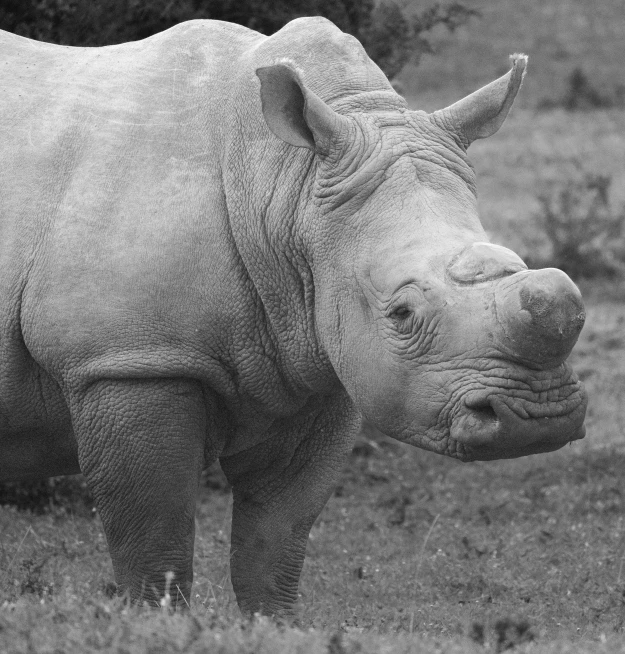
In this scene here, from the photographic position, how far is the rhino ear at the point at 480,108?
18.2 feet

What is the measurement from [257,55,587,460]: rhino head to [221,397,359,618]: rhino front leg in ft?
2.84

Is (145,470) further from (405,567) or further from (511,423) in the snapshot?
(405,567)

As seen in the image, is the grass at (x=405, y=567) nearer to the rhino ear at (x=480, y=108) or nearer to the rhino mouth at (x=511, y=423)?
the rhino mouth at (x=511, y=423)

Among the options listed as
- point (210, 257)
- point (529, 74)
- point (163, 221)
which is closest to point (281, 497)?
point (210, 257)

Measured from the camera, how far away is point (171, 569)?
5625 mm

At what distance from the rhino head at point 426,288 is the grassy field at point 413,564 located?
70cm

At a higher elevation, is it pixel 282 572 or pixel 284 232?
pixel 284 232

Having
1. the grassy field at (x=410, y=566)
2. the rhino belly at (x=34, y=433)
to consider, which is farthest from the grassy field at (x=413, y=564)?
the rhino belly at (x=34, y=433)

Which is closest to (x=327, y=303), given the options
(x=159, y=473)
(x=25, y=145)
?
(x=159, y=473)

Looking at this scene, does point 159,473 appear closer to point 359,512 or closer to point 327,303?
point 327,303

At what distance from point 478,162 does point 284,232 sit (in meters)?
16.1

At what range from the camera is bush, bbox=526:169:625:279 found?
15.8 metres

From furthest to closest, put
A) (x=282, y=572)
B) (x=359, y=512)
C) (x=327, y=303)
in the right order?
(x=359, y=512) < (x=282, y=572) < (x=327, y=303)

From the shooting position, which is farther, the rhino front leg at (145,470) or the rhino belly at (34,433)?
the rhino belly at (34,433)
